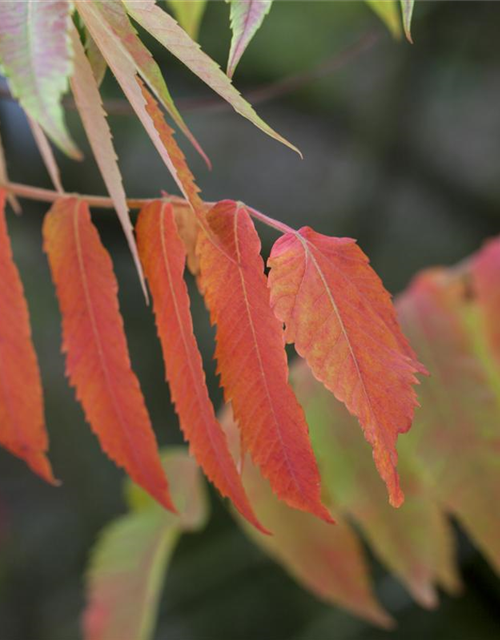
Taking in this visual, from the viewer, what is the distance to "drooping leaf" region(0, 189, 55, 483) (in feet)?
1.26

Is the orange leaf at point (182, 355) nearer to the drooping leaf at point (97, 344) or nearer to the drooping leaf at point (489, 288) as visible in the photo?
the drooping leaf at point (97, 344)

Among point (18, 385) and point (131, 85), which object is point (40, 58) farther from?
point (18, 385)

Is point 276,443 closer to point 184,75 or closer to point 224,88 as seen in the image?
point 224,88

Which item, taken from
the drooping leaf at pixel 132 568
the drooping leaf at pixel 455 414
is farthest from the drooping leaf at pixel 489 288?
the drooping leaf at pixel 132 568

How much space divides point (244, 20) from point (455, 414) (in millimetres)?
407

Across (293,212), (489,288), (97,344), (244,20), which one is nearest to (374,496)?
(489,288)

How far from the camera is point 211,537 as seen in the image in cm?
191

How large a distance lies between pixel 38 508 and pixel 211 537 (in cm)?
42

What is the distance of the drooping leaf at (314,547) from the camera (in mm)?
653

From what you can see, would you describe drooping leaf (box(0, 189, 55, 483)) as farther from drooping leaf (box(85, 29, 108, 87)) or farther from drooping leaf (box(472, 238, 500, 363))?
drooping leaf (box(472, 238, 500, 363))

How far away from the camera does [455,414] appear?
0.61m

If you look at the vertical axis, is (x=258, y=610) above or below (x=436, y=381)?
below

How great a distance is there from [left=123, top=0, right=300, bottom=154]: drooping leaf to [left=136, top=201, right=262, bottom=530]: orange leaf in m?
0.08

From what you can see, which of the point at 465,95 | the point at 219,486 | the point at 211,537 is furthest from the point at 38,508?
the point at 219,486
